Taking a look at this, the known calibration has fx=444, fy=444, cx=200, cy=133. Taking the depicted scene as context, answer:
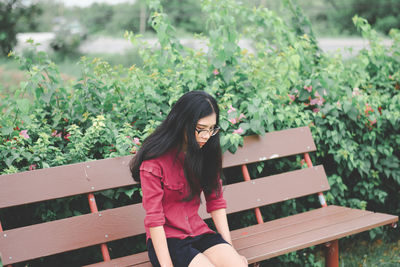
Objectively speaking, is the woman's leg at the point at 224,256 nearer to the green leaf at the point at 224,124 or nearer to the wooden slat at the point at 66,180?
the wooden slat at the point at 66,180

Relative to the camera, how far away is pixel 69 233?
237cm

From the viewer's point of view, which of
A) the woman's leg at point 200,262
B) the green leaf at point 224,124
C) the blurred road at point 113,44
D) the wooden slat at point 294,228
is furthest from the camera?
the blurred road at point 113,44

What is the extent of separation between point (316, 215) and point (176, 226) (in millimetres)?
1156

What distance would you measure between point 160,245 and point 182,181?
13.2 inches

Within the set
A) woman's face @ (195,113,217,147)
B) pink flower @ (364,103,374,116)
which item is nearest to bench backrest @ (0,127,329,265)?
woman's face @ (195,113,217,147)

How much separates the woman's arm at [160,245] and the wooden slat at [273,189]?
0.73 meters

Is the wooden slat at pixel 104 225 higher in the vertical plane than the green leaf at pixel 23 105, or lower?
lower

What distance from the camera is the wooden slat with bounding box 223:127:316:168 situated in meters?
3.00

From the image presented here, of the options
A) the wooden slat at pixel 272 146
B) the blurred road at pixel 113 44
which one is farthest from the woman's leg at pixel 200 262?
the blurred road at pixel 113 44

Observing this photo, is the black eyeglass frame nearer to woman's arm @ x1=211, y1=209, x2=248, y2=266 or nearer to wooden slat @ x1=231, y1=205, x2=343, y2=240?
woman's arm @ x1=211, y1=209, x2=248, y2=266

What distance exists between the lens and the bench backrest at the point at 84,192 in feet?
7.49

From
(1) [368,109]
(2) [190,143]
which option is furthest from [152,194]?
(1) [368,109]

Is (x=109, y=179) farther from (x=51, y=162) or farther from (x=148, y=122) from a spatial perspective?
(x=148, y=122)

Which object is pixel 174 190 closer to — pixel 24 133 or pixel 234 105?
pixel 24 133
